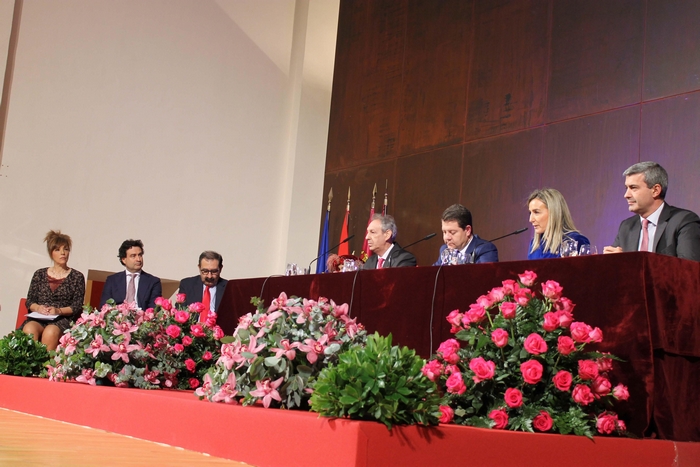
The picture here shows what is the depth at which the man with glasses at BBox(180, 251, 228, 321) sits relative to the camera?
17.1ft

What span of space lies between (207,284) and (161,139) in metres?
3.35

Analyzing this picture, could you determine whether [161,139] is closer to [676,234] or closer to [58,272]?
[58,272]

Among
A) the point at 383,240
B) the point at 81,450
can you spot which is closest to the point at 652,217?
the point at 383,240

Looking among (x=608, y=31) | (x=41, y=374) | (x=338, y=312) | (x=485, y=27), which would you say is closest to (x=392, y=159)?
(x=485, y=27)

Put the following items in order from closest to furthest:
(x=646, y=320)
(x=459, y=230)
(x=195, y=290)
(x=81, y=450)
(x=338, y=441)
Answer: (x=338, y=441)
(x=81, y=450)
(x=646, y=320)
(x=459, y=230)
(x=195, y=290)

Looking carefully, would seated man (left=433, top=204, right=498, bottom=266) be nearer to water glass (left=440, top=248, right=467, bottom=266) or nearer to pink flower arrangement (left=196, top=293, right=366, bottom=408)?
water glass (left=440, top=248, right=467, bottom=266)

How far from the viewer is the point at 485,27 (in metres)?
6.39

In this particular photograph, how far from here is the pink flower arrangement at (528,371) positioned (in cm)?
210

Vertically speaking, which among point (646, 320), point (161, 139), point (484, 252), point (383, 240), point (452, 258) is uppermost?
point (161, 139)

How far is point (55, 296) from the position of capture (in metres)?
5.26

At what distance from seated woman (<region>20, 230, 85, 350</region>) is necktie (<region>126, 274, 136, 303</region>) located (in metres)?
0.30

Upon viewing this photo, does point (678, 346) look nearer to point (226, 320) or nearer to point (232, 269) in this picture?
point (226, 320)

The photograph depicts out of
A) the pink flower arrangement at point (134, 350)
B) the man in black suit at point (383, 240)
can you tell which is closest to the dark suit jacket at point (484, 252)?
the man in black suit at point (383, 240)

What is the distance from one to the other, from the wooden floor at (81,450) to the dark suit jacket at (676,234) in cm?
205
